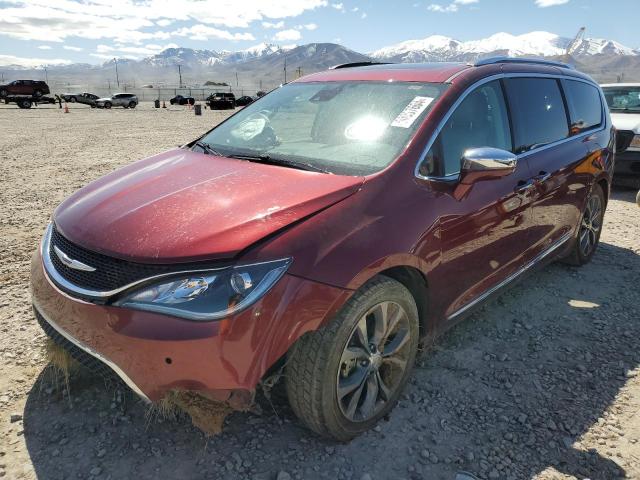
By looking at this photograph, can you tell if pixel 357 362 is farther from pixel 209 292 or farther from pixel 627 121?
pixel 627 121

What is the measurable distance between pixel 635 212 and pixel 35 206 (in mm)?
8184

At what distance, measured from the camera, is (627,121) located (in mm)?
8023

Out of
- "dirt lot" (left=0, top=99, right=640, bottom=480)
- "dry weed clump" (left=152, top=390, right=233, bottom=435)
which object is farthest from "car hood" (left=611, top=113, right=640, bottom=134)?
"dry weed clump" (left=152, top=390, right=233, bottom=435)

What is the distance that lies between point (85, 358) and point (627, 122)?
8.63 metres

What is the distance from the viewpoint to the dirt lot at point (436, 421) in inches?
92.0

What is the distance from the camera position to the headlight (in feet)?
6.32

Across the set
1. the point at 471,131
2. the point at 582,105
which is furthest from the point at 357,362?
the point at 582,105

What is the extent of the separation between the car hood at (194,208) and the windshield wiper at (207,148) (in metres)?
0.23

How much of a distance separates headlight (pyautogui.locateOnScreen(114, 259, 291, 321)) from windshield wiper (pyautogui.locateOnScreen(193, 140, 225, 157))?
4.19ft

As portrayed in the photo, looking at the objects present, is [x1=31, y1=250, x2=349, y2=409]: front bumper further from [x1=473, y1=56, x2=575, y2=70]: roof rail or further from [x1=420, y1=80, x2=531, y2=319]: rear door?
[x1=473, y1=56, x2=575, y2=70]: roof rail

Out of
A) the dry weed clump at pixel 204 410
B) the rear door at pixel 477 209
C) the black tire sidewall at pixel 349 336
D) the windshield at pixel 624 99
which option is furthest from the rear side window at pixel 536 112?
the windshield at pixel 624 99

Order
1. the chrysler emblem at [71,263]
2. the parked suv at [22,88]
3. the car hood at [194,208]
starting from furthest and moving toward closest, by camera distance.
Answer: the parked suv at [22,88] < the chrysler emblem at [71,263] < the car hood at [194,208]

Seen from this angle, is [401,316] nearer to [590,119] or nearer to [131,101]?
[590,119]

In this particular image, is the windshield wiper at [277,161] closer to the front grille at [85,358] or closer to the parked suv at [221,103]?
the front grille at [85,358]
